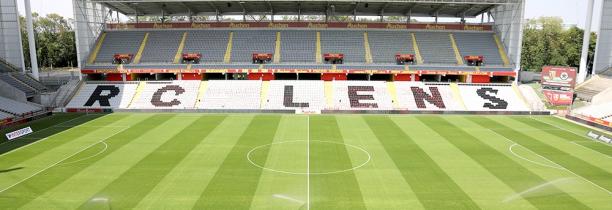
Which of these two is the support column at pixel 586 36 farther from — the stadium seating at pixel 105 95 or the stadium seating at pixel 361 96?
the stadium seating at pixel 105 95

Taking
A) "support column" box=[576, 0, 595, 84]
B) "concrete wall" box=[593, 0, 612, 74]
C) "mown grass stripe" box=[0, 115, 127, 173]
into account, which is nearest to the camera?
"mown grass stripe" box=[0, 115, 127, 173]

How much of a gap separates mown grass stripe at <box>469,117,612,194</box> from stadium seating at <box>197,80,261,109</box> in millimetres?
19886

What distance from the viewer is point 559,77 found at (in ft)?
112

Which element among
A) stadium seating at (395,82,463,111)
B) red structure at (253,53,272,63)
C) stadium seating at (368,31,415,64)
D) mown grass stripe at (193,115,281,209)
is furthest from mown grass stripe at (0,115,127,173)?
stadium seating at (368,31,415,64)

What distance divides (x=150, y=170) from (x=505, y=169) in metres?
16.5

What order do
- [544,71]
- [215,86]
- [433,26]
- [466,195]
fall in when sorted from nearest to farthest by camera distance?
[466,195] < [544,71] < [215,86] < [433,26]

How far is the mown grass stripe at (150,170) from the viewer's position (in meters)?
14.8

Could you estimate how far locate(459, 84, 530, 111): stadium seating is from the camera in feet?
117

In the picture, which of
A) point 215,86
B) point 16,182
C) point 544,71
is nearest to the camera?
point 16,182

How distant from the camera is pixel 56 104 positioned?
116ft

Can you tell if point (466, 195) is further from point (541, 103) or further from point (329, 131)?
point (541, 103)

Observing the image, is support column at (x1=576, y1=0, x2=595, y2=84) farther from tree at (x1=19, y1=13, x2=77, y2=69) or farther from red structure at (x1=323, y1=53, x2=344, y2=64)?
tree at (x1=19, y1=13, x2=77, y2=69)

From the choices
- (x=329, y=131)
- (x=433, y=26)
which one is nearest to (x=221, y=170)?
(x=329, y=131)

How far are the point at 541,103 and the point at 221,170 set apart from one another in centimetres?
3140
